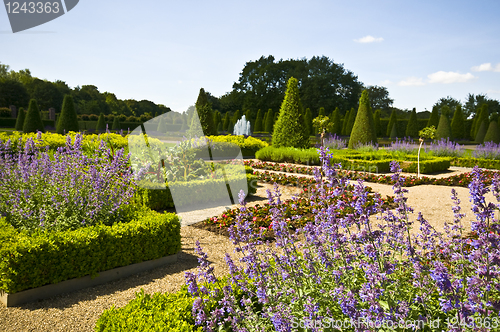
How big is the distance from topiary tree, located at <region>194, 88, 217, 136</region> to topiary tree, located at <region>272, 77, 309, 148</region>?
567 centimetres

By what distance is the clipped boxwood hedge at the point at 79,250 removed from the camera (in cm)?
356

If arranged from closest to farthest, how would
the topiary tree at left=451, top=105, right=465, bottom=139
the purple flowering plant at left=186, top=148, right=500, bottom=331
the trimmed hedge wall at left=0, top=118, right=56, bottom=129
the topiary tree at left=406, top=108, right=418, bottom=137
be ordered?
the purple flowering plant at left=186, top=148, right=500, bottom=331
the topiary tree at left=451, top=105, right=465, bottom=139
the topiary tree at left=406, top=108, right=418, bottom=137
the trimmed hedge wall at left=0, top=118, right=56, bottom=129

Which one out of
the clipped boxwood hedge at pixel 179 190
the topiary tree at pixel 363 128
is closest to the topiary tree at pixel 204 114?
the topiary tree at pixel 363 128

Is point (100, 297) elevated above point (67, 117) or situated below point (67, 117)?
below

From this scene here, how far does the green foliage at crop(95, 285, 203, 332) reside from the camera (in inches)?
98.3

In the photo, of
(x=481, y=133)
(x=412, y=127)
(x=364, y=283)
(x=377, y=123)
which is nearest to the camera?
(x=364, y=283)

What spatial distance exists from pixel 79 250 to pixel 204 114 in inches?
676

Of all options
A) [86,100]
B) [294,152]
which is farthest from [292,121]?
[86,100]

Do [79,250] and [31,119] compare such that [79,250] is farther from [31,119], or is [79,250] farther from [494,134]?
[494,134]

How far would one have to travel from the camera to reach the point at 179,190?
760 cm

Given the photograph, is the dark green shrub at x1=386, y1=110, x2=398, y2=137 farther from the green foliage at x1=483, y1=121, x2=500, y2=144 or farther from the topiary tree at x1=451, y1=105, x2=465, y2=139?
the green foliage at x1=483, y1=121, x2=500, y2=144

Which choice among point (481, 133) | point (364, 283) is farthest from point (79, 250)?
point (481, 133)

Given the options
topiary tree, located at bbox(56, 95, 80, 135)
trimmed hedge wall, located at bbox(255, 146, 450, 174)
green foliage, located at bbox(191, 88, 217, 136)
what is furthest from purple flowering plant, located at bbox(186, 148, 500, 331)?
topiary tree, located at bbox(56, 95, 80, 135)

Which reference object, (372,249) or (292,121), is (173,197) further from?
(292,121)
